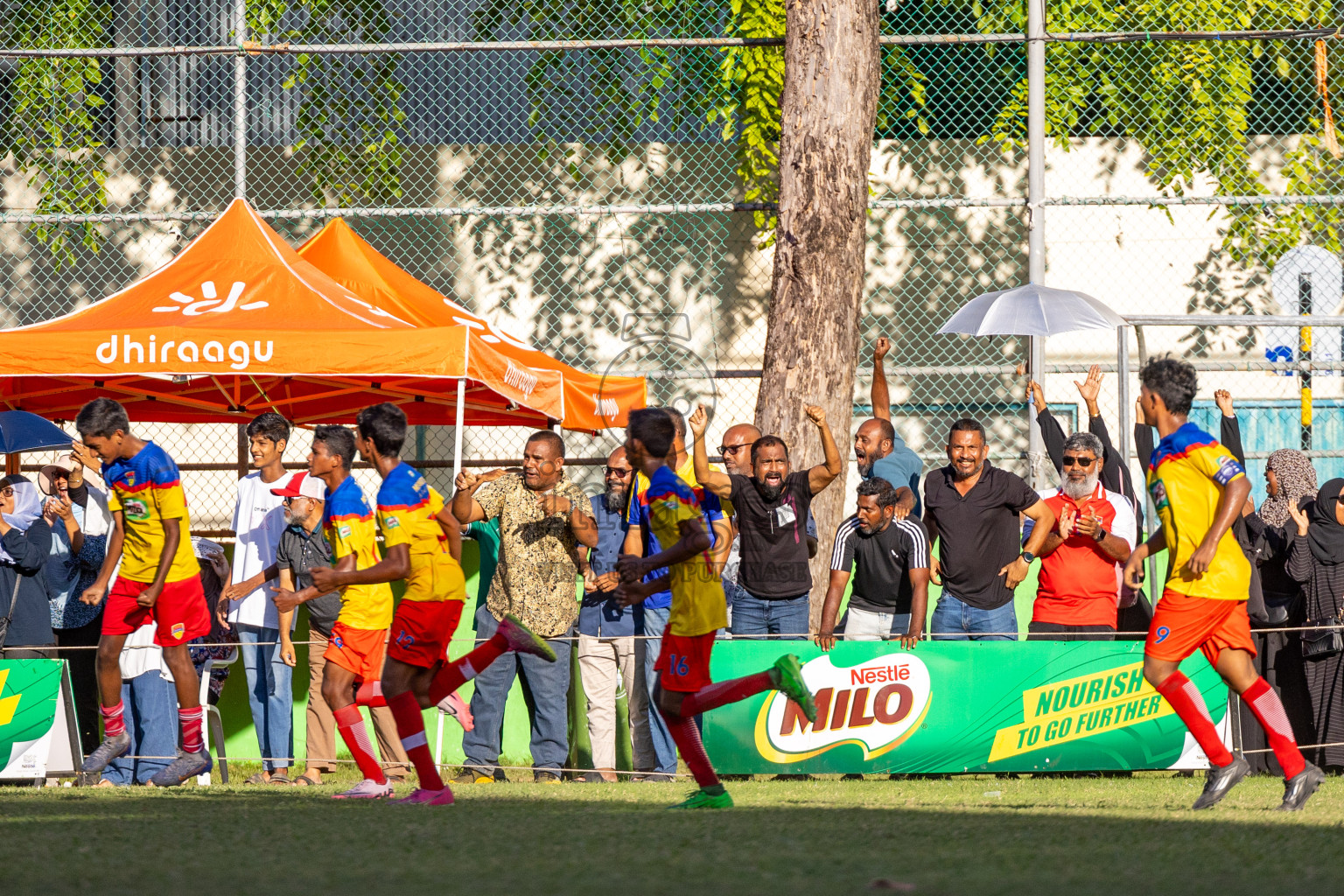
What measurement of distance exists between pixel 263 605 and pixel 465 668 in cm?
295

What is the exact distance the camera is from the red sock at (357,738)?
23.6 ft

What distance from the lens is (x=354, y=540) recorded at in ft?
24.0

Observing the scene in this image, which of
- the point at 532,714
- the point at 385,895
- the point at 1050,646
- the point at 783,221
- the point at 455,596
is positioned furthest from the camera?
the point at 783,221

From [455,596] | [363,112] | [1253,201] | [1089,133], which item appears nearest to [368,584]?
[455,596]

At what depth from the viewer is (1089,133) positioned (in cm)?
1541

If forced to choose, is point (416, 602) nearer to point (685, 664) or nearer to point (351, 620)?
point (351, 620)

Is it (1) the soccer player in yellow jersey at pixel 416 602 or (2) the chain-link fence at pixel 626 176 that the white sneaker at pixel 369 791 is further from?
(2) the chain-link fence at pixel 626 176

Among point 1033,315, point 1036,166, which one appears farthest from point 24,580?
point 1036,166

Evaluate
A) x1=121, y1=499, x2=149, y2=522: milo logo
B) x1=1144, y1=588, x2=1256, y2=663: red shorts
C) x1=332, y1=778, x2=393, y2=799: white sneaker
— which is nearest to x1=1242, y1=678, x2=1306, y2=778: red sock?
x1=1144, y1=588, x2=1256, y2=663: red shorts

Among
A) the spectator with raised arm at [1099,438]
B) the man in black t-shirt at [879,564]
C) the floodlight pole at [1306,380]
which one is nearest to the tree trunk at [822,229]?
the spectator with raised arm at [1099,438]

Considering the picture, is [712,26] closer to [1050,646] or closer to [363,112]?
[363,112]

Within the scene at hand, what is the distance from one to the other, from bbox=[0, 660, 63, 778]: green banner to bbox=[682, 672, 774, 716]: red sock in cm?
379

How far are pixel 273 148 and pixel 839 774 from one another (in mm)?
9937

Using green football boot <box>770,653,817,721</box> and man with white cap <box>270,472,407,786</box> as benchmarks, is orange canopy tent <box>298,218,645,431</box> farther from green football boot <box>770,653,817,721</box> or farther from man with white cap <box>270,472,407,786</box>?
green football boot <box>770,653,817,721</box>
